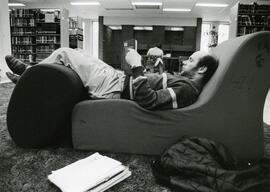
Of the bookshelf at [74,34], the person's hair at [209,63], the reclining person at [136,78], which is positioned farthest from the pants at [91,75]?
the bookshelf at [74,34]

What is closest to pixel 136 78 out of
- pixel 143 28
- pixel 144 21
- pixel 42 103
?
pixel 42 103

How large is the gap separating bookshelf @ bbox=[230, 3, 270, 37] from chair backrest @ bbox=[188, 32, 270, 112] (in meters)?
5.47

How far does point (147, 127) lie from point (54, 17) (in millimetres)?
6801

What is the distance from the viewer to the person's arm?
1442mm

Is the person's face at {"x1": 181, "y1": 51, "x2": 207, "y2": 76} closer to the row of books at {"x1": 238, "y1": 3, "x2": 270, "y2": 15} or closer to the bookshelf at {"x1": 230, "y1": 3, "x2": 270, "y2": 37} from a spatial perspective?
the bookshelf at {"x1": 230, "y1": 3, "x2": 270, "y2": 37}

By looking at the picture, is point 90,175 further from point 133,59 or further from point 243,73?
point 243,73

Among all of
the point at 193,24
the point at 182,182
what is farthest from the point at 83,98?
the point at 193,24

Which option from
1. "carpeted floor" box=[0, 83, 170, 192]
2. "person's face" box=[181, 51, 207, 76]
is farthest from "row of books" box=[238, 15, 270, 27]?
"carpeted floor" box=[0, 83, 170, 192]

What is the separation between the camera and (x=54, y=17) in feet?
23.9

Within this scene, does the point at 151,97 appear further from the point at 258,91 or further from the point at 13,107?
the point at 13,107

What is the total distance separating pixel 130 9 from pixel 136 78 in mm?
8809

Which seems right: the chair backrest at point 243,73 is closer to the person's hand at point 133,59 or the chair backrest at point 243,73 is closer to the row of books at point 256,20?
the person's hand at point 133,59

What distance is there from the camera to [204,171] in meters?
1.14

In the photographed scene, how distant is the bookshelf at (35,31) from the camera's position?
7.33 m
